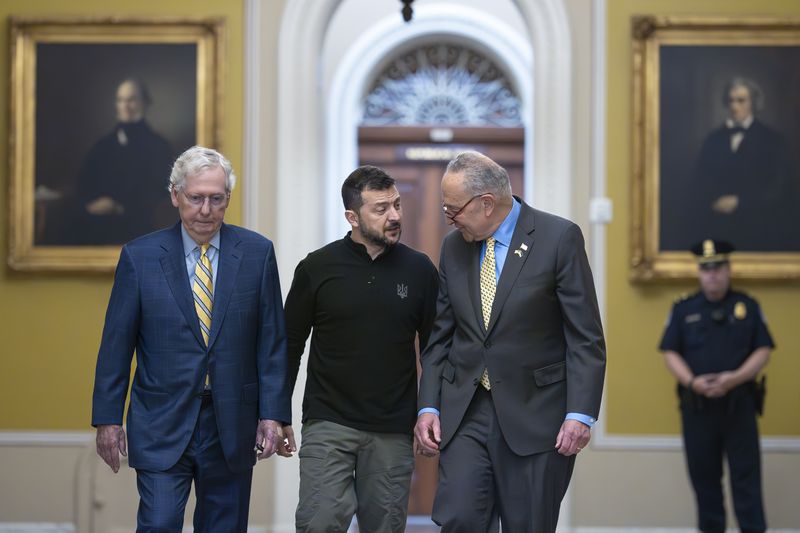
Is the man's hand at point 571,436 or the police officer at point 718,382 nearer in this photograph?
the man's hand at point 571,436

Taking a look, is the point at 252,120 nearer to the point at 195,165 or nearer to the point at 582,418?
the point at 195,165

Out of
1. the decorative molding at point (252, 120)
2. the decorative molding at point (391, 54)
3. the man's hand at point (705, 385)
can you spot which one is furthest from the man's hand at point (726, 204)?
the decorative molding at point (252, 120)

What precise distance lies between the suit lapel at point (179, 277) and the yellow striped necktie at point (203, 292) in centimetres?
3

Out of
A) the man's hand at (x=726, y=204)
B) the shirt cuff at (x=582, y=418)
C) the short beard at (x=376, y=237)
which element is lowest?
the shirt cuff at (x=582, y=418)

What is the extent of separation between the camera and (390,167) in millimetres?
8969

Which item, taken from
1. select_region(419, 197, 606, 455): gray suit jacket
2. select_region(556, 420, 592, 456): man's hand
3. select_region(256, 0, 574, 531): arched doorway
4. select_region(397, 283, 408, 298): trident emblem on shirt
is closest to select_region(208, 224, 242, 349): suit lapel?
select_region(397, 283, 408, 298): trident emblem on shirt

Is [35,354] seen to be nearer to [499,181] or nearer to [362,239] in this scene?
[362,239]

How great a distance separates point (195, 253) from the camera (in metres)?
4.18

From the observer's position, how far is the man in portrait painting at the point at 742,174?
739cm

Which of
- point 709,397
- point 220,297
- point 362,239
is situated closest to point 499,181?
point 362,239

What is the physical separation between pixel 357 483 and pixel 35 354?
3690 millimetres

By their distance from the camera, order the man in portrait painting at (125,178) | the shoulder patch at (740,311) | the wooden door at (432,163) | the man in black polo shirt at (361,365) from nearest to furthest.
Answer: the man in black polo shirt at (361,365) → the shoulder patch at (740,311) → the man in portrait painting at (125,178) → the wooden door at (432,163)

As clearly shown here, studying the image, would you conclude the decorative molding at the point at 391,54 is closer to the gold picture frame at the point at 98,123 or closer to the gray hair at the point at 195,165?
the gold picture frame at the point at 98,123

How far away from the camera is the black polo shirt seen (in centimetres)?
447
